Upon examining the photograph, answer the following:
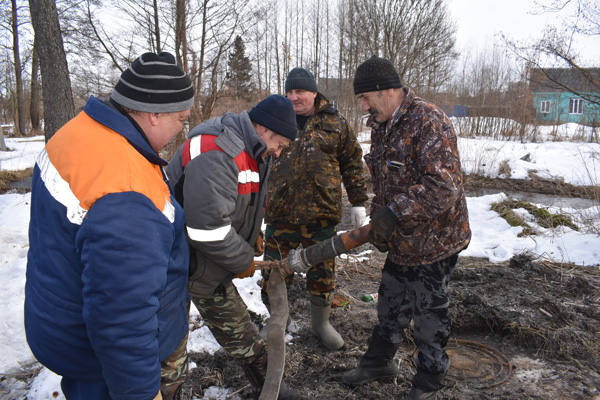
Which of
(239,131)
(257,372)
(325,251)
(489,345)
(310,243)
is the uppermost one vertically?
(239,131)

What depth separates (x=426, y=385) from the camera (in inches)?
92.7

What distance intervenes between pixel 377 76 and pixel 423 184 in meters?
0.73

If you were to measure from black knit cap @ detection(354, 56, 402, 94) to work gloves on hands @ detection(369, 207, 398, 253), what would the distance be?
2.51ft

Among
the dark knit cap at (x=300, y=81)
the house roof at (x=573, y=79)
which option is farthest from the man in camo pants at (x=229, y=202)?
the house roof at (x=573, y=79)

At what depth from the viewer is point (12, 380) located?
8.67 feet

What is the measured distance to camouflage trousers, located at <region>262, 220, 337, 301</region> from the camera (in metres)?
3.21

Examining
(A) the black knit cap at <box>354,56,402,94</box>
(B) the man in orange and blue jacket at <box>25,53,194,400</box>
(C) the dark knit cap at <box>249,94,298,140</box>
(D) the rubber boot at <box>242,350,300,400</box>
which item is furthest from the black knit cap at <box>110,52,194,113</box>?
(D) the rubber boot at <box>242,350,300,400</box>

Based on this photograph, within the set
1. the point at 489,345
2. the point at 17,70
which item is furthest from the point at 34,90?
the point at 489,345

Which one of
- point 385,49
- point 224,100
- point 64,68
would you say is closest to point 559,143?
point 385,49

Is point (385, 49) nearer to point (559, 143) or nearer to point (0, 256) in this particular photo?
point (559, 143)

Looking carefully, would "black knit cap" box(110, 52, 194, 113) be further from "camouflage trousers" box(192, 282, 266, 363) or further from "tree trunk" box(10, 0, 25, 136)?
"tree trunk" box(10, 0, 25, 136)

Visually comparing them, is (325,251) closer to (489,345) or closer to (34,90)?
(489,345)

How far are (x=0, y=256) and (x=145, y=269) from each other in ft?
15.6

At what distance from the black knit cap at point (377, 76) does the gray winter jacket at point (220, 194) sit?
80 cm
